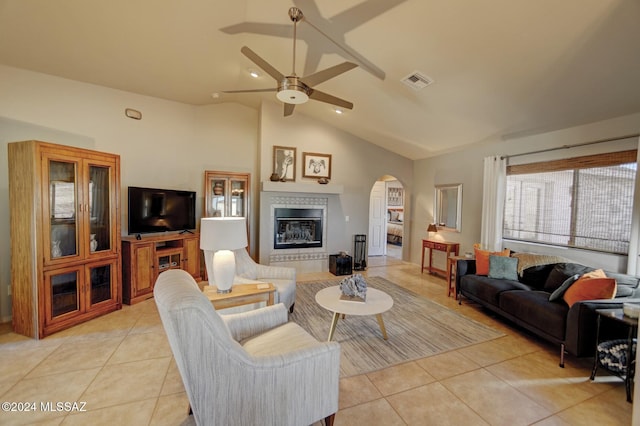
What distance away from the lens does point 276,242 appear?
5359mm

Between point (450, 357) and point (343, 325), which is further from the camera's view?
point (343, 325)

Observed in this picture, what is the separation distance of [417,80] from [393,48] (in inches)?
23.6

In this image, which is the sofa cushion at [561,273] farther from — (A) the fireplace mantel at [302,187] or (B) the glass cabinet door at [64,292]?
(B) the glass cabinet door at [64,292]

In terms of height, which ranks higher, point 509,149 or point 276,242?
point 509,149

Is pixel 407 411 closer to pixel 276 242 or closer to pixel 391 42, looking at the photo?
pixel 391 42

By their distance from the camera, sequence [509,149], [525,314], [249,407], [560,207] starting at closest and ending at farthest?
1. [249,407]
2. [525,314]
3. [560,207]
4. [509,149]

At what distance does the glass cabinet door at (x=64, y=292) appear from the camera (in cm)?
284

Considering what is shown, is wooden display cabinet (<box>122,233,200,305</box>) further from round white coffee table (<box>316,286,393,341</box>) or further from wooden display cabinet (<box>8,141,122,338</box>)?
round white coffee table (<box>316,286,393,341</box>)

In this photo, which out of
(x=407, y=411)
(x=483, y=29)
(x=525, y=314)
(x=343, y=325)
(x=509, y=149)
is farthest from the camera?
(x=509, y=149)

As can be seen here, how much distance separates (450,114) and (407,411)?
3.76 meters

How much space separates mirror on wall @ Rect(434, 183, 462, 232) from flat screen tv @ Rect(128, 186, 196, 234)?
4865 mm

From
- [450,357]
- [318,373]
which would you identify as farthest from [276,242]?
[318,373]

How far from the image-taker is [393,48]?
292 centimetres

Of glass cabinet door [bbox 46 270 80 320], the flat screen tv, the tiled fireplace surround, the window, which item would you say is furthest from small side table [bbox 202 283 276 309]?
the window
